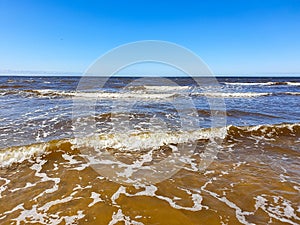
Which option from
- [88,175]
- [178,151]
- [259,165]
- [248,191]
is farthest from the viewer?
[178,151]

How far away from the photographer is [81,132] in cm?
854

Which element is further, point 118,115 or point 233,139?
point 118,115

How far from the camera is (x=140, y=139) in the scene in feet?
A: 25.9

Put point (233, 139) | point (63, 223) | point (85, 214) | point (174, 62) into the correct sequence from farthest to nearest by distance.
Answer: point (233, 139) → point (174, 62) → point (85, 214) → point (63, 223)

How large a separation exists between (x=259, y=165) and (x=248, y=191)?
62.1 inches

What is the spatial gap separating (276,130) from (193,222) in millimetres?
7219

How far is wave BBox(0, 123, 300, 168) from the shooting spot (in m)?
6.40

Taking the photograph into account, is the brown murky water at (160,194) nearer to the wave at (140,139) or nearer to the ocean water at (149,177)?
the ocean water at (149,177)

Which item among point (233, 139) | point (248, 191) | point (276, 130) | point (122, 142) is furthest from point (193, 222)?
point (276, 130)

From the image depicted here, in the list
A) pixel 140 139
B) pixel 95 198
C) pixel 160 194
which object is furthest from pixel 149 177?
pixel 140 139

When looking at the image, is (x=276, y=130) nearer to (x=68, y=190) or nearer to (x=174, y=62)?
(x=174, y=62)

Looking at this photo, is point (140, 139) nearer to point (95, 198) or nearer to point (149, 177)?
point (149, 177)

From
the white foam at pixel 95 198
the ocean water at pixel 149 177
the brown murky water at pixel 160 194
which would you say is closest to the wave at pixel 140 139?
the ocean water at pixel 149 177

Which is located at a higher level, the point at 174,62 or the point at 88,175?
the point at 174,62
